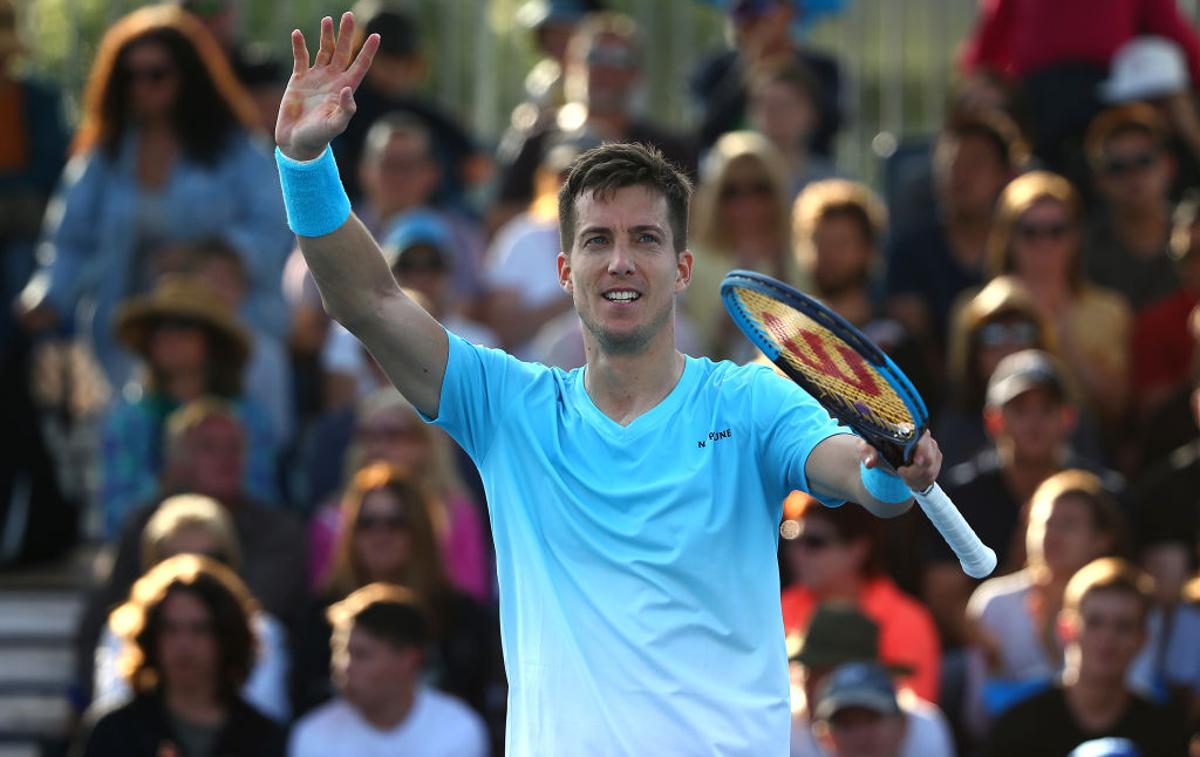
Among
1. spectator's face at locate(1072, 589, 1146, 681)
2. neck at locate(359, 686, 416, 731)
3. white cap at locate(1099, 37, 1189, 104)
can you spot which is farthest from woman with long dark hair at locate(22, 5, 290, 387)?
white cap at locate(1099, 37, 1189, 104)

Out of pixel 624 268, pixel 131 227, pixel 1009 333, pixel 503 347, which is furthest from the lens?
pixel 503 347

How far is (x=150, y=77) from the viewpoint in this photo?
35.2 ft

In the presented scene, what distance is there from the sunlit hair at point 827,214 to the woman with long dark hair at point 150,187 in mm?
2473

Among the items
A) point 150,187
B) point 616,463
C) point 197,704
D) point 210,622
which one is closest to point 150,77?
point 150,187

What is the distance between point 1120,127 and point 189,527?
5.07 meters

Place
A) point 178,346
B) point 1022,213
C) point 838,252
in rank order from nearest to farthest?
point 178,346
point 838,252
point 1022,213

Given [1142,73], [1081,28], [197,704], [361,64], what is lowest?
[197,704]

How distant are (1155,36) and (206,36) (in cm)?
504

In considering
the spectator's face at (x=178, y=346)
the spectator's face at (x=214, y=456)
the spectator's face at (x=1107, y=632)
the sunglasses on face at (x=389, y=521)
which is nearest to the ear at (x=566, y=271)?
the spectator's face at (x=1107, y=632)

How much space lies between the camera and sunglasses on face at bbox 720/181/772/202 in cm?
1058

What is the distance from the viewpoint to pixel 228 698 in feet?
27.3

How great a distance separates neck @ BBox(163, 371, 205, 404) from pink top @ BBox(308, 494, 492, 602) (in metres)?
1.06

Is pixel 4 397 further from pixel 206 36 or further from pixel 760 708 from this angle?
pixel 760 708

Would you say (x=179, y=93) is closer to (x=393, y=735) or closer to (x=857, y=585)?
(x=393, y=735)
